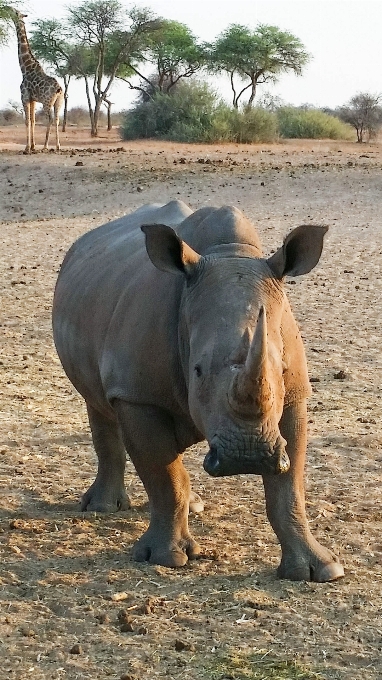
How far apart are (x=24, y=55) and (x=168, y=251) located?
897 inches

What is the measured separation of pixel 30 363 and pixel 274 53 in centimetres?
3927

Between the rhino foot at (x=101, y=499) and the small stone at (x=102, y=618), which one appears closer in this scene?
the small stone at (x=102, y=618)

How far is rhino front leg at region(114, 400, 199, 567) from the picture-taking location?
4.48 meters

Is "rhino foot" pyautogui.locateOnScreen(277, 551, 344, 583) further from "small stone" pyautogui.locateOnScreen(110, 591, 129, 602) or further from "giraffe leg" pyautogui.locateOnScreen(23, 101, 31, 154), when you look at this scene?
"giraffe leg" pyautogui.locateOnScreen(23, 101, 31, 154)

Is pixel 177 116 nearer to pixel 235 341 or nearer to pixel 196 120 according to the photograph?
pixel 196 120

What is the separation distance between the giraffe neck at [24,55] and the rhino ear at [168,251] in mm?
22175

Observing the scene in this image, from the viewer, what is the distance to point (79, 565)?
4.59 m

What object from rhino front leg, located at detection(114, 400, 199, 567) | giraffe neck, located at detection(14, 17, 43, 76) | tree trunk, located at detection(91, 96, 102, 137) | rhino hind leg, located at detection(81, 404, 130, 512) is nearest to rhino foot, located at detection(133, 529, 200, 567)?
rhino front leg, located at detection(114, 400, 199, 567)

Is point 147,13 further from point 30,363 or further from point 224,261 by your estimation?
point 224,261

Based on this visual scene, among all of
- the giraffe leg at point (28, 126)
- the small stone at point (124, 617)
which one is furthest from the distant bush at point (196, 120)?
the small stone at point (124, 617)

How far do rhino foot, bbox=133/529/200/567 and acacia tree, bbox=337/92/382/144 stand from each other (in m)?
34.2

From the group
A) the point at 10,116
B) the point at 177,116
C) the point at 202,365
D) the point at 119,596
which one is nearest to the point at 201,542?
the point at 119,596

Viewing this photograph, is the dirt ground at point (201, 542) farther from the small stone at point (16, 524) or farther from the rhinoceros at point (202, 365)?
the rhinoceros at point (202, 365)

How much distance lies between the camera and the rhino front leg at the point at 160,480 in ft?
14.7
